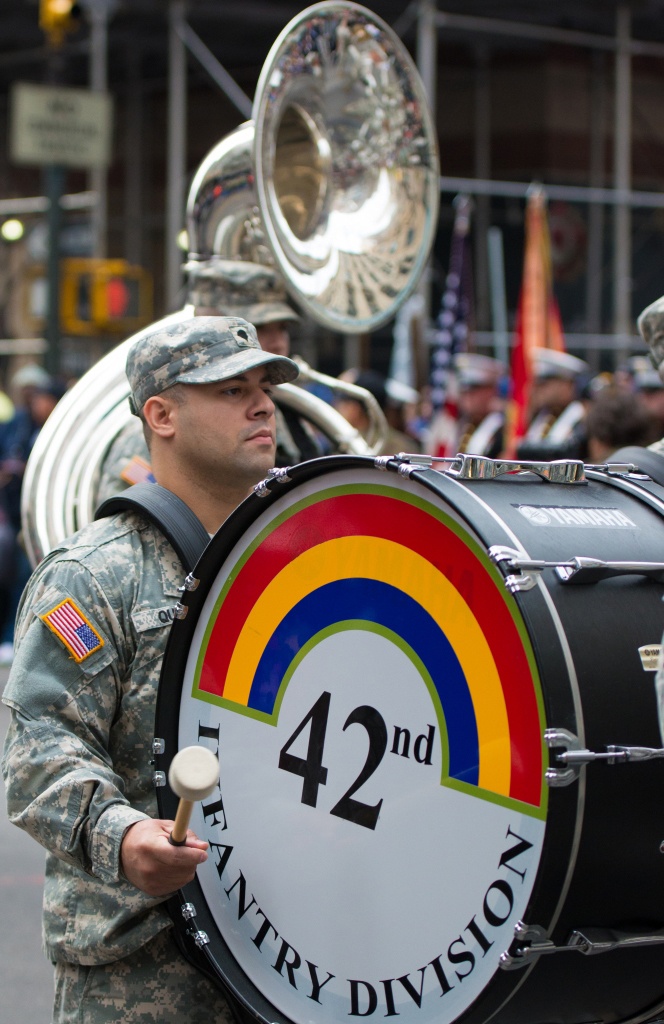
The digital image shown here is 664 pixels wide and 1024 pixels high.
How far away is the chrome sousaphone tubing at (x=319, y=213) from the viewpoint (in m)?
4.23

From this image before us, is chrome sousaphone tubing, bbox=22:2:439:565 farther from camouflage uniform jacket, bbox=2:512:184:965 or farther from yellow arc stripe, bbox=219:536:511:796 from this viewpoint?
yellow arc stripe, bbox=219:536:511:796

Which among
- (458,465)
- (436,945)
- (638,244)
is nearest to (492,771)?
(436,945)

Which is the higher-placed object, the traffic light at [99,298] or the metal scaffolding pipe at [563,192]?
the metal scaffolding pipe at [563,192]

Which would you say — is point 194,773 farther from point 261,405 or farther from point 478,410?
point 478,410

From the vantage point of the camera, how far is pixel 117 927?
2.28 meters

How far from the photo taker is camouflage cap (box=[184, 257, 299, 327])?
4215 mm

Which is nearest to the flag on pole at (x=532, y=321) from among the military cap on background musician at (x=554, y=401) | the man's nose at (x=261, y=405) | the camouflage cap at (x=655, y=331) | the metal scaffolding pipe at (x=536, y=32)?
the military cap on background musician at (x=554, y=401)

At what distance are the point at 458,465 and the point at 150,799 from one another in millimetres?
796

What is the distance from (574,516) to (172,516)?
0.74 m

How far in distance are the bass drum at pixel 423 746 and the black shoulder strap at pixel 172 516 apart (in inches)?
4.6

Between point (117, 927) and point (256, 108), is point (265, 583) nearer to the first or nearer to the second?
point (117, 927)

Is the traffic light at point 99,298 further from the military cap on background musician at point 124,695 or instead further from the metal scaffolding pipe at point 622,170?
the military cap on background musician at point 124,695

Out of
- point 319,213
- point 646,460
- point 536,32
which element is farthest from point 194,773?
point 536,32

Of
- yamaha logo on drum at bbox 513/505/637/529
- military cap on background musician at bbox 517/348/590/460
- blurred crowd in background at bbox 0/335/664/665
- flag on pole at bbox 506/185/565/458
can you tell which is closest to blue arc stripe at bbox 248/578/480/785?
yamaha logo on drum at bbox 513/505/637/529
